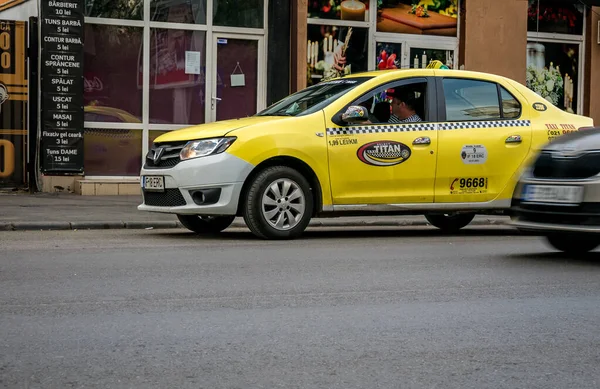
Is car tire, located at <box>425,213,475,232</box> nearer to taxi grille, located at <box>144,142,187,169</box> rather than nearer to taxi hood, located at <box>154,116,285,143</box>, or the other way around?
taxi hood, located at <box>154,116,285,143</box>

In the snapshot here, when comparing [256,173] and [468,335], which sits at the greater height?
[256,173]

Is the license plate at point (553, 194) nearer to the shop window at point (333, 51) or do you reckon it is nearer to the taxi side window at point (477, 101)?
the taxi side window at point (477, 101)

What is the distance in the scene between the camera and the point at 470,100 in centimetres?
1148

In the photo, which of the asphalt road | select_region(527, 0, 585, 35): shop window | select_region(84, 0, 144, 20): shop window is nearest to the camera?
the asphalt road

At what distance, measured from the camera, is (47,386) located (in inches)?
175

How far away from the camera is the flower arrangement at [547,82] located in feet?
67.2

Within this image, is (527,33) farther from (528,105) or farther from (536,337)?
(536,337)

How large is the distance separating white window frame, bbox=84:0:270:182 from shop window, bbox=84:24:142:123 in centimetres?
9

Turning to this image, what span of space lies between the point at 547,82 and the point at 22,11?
1012cm

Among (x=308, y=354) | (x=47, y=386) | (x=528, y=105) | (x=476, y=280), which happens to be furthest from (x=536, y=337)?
(x=528, y=105)

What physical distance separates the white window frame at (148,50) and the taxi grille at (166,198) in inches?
261

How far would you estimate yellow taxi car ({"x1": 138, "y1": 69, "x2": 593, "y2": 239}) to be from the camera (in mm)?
10359

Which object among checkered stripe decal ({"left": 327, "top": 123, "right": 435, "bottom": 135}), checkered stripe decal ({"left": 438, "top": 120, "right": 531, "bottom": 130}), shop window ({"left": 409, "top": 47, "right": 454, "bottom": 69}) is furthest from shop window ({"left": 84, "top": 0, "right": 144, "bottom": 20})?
checkered stripe decal ({"left": 438, "top": 120, "right": 531, "bottom": 130})

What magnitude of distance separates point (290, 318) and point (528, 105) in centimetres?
646
